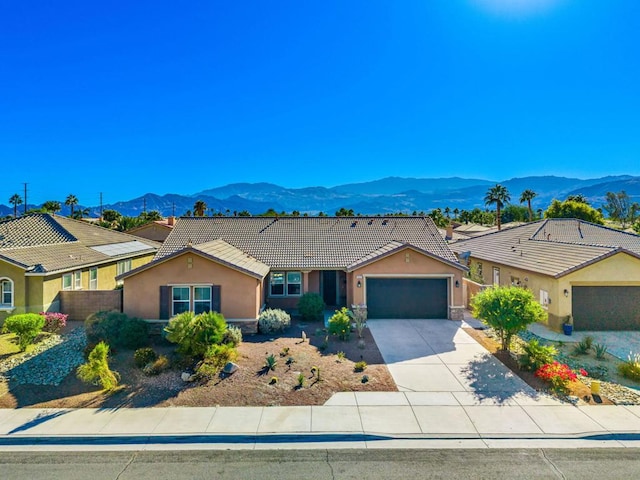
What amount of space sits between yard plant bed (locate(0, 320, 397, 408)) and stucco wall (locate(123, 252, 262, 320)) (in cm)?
284

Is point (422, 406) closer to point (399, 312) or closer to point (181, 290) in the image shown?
point (399, 312)

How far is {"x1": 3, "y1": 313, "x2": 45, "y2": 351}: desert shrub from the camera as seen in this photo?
44.7 feet

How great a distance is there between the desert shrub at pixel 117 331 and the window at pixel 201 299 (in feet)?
7.72

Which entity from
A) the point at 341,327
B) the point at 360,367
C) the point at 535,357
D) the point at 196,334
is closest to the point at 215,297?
the point at 196,334

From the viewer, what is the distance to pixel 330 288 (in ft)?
68.4

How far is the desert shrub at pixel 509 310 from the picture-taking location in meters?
12.9

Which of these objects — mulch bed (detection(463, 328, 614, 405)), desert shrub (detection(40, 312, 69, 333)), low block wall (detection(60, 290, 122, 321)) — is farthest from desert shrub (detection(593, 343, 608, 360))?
desert shrub (detection(40, 312, 69, 333))

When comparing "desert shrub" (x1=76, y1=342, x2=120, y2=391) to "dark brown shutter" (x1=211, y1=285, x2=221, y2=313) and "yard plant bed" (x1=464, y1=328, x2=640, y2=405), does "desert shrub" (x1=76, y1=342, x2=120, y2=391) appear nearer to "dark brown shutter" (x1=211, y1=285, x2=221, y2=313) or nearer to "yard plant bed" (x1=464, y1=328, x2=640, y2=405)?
"dark brown shutter" (x1=211, y1=285, x2=221, y2=313)

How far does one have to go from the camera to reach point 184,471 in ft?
23.6

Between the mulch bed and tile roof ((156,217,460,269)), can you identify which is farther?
tile roof ((156,217,460,269))

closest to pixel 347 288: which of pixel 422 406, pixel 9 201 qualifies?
pixel 422 406

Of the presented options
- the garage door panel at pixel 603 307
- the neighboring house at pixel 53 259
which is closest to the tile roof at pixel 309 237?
the neighboring house at pixel 53 259

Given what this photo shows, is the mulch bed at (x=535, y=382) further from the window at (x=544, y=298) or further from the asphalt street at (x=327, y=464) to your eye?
the window at (x=544, y=298)

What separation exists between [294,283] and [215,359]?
8.60m
